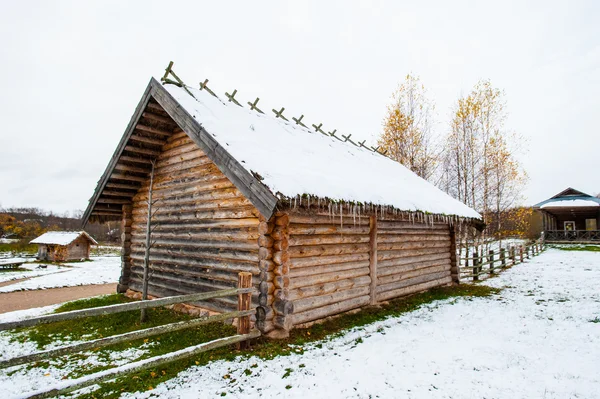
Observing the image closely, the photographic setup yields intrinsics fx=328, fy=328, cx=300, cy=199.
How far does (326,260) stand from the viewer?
7.85 m

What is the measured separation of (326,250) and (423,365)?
3.16 metres

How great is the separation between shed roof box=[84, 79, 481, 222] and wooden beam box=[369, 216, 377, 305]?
0.93 metres

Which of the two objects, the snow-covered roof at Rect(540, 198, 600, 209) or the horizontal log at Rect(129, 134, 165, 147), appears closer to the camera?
the horizontal log at Rect(129, 134, 165, 147)

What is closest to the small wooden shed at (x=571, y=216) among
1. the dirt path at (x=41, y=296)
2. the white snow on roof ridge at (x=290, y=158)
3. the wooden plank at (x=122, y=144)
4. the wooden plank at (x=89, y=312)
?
the white snow on roof ridge at (x=290, y=158)

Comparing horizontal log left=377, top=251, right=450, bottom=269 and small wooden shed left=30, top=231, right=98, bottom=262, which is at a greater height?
horizontal log left=377, top=251, right=450, bottom=269

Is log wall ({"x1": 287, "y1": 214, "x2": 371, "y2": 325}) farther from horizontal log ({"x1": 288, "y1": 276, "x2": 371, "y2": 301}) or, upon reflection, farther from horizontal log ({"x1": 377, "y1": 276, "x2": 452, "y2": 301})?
horizontal log ({"x1": 377, "y1": 276, "x2": 452, "y2": 301})

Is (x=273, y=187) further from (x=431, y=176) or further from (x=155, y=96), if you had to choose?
(x=431, y=176)

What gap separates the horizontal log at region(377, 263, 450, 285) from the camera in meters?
9.91

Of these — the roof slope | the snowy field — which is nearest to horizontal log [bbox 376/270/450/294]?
the snowy field

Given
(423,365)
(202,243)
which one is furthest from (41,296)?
(423,365)

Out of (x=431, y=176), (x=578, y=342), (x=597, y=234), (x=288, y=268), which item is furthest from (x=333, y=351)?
(x=597, y=234)

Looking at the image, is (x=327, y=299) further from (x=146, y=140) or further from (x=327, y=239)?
(x=146, y=140)

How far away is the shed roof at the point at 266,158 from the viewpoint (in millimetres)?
6320

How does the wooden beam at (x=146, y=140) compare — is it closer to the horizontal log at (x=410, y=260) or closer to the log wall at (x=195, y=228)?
the log wall at (x=195, y=228)
